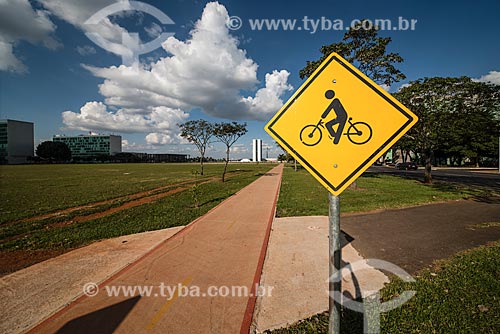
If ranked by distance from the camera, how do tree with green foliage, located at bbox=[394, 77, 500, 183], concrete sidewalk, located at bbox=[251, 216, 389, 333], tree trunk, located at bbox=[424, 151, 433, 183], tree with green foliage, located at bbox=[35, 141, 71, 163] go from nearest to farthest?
concrete sidewalk, located at bbox=[251, 216, 389, 333]
tree with green foliage, located at bbox=[394, 77, 500, 183]
tree trunk, located at bbox=[424, 151, 433, 183]
tree with green foliage, located at bbox=[35, 141, 71, 163]

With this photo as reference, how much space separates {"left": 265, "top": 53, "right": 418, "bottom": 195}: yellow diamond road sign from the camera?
1.49 m

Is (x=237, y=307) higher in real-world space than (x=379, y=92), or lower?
lower

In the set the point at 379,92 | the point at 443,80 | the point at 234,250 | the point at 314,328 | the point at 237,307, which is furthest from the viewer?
the point at 443,80

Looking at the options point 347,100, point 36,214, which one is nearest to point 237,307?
point 347,100

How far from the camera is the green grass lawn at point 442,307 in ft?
8.22

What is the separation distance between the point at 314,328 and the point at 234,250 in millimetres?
2521

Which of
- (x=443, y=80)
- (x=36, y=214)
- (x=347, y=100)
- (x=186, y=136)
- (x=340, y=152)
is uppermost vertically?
(x=443, y=80)

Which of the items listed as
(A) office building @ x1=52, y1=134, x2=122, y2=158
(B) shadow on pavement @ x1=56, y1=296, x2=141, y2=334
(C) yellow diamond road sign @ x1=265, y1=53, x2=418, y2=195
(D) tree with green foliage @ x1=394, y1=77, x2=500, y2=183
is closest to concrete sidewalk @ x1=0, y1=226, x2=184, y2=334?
(B) shadow on pavement @ x1=56, y1=296, x2=141, y2=334

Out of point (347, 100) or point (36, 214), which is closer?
point (347, 100)

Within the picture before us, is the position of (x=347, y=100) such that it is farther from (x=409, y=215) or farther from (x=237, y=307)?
(x=409, y=215)

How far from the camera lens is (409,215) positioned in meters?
7.36

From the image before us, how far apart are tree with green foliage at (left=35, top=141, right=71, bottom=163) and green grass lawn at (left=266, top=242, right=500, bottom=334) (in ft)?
439

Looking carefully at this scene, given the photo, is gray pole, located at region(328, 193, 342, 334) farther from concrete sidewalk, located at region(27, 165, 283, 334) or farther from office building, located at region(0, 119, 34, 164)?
office building, located at region(0, 119, 34, 164)

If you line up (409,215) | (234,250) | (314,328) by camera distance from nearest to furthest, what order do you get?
(314,328)
(234,250)
(409,215)
